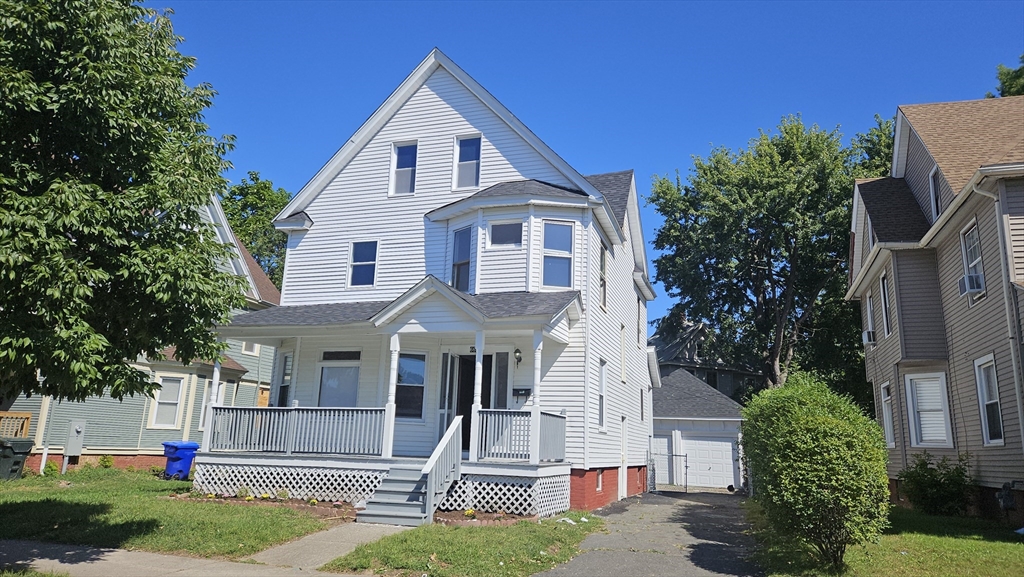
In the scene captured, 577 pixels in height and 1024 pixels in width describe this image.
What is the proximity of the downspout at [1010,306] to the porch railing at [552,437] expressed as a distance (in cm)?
832

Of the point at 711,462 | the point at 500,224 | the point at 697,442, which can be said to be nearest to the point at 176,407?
the point at 500,224

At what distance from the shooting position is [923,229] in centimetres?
1703

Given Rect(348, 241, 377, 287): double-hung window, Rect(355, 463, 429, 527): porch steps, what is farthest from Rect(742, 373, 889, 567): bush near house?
Rect(348, 241, 377, 287): double-hung window

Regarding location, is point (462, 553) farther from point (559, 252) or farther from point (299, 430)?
point (559, 252)

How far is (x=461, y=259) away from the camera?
17031 mm

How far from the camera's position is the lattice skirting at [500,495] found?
→ 12.9 m

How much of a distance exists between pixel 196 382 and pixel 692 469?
19492 millimetres

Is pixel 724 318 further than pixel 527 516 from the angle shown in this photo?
Yes

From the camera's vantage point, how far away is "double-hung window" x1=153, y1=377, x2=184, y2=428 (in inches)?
933

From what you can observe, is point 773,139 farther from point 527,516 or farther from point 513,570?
point 513,570

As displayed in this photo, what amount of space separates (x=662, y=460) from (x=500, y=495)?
57.4 feet

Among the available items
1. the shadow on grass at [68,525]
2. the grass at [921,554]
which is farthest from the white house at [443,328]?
the grass at [921,554]

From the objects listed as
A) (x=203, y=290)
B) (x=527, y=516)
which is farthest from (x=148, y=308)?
(x=527, y=516)

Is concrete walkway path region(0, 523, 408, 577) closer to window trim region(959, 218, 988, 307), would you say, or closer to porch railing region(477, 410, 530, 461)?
porch railing region(477, 410, 530, 461)
